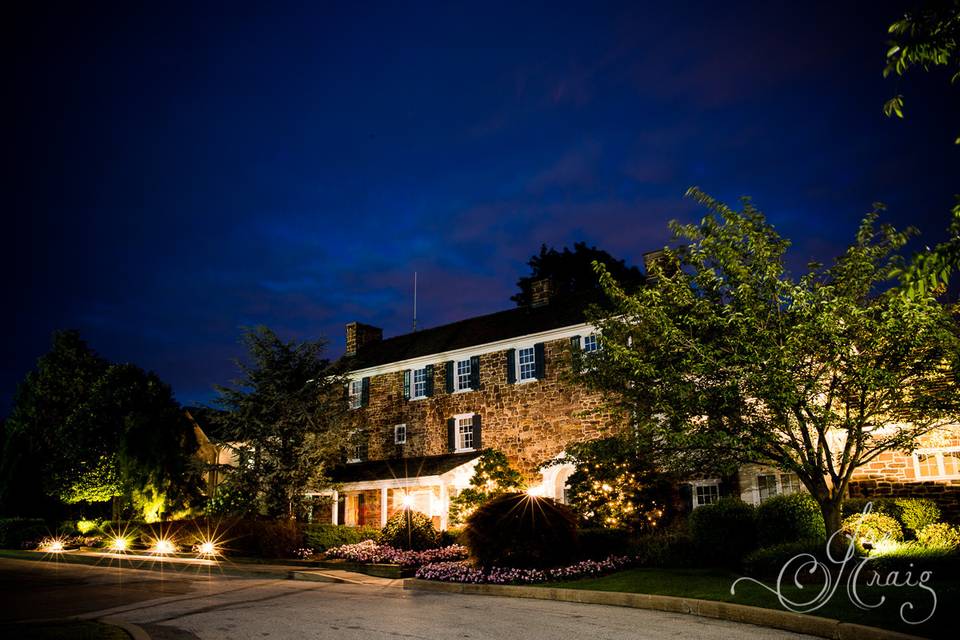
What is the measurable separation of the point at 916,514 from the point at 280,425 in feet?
69.6

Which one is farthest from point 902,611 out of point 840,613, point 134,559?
point 134,559

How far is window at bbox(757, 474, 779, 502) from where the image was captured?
68.5 ft

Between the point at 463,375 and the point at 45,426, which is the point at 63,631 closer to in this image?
the point at 463,375

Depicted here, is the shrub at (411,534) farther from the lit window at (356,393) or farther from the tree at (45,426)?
the tree at (45,426)

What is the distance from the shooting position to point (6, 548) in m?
28.9

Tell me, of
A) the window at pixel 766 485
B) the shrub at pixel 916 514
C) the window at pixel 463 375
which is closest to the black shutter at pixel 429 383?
the window at pixel 463 375

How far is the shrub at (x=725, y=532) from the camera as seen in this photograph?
15.8 m

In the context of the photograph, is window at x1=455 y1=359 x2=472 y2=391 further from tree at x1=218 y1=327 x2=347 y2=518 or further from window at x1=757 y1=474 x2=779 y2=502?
window at x1=757 y1=474 x2=779 y2=502

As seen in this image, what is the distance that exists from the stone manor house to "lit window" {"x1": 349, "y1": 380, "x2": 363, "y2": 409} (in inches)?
2.1

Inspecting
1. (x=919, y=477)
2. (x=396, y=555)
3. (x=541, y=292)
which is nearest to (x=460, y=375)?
(x=541, y=292)

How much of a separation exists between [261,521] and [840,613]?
64.7 ft

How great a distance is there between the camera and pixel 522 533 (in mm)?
16203

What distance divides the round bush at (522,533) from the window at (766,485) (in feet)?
25.7

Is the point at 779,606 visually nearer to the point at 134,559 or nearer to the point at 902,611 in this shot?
the point at 902,611
